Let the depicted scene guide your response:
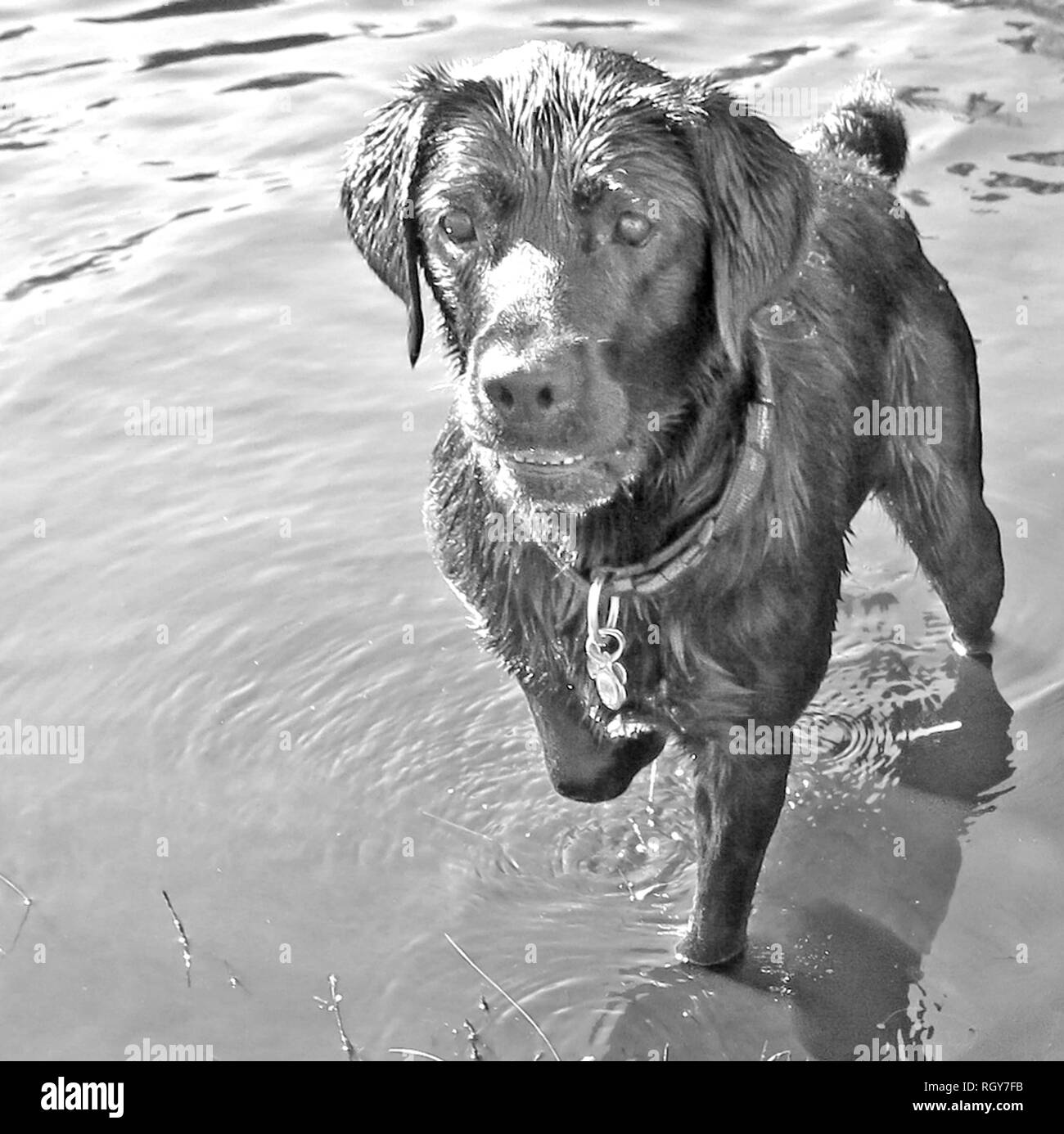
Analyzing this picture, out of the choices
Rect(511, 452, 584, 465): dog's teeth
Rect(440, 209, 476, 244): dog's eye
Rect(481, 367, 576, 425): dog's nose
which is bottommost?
Rect(511, 452, 584, 465): dog's teeth

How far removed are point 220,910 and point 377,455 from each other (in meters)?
2.28

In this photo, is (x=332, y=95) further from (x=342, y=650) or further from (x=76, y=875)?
(x=76, y=875)

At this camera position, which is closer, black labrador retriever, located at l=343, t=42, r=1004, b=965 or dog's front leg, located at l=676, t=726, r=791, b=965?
black labrador retriever, located at l=343, t=42, r=1004, b=965

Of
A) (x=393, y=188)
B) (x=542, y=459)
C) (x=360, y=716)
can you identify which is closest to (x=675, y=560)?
(x=542, y=459)

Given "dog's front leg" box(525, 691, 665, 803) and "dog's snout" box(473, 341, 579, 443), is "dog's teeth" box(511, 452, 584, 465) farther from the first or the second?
"dog's front leg" box(525, 691, 665, 803)

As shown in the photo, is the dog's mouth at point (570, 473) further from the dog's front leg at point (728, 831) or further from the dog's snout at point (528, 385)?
the dog's front leg at point (728, 831)

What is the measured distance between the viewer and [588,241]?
3.40m

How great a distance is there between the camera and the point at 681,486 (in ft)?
12.2

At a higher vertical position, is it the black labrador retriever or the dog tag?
the black labrador retriever

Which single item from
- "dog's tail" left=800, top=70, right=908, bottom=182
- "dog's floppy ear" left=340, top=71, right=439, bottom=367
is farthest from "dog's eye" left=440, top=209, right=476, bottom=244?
"dog's tail" left=800, top=70, right=908, bottom=182

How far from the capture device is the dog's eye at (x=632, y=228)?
11.2ft

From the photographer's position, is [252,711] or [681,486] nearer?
[681,486]

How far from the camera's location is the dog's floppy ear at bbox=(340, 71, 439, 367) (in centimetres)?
368

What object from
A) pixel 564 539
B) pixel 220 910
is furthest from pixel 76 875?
pixel 564 539
